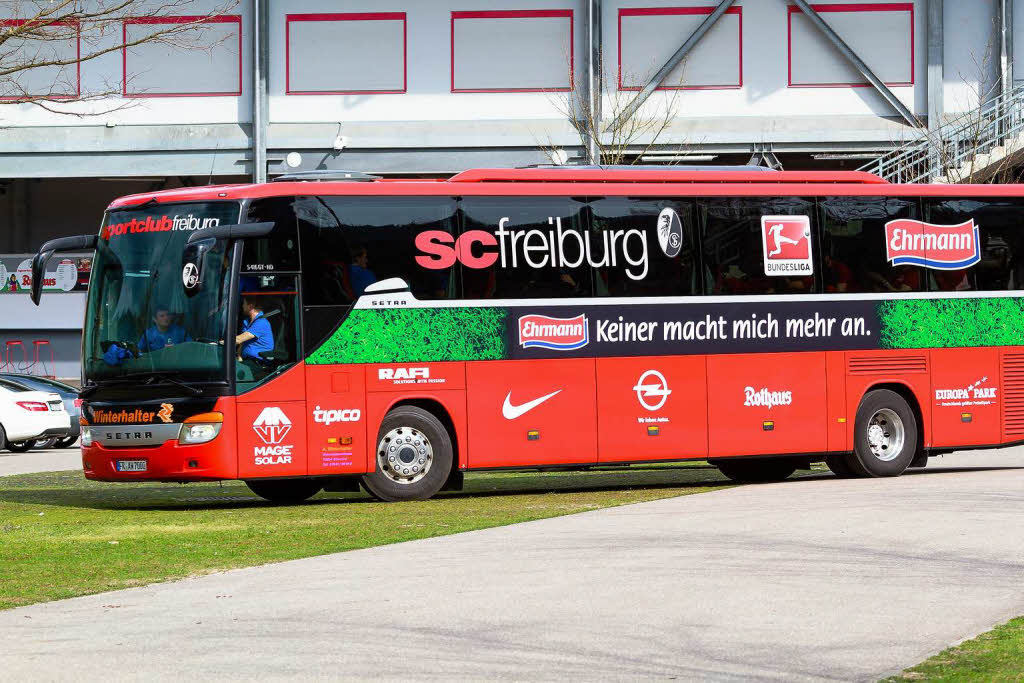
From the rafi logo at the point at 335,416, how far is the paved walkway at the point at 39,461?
805cm

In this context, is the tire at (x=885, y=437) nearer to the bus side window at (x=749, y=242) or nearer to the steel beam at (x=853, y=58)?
the bus side window at (x=749, y=242)

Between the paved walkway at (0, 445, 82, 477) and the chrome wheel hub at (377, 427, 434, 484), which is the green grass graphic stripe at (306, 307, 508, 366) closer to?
the chrome wheel hub at (377, 427, 434, 484)

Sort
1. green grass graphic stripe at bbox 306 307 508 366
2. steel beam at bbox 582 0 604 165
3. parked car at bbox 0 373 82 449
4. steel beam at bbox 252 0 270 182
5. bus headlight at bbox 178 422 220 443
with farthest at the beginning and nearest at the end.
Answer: steel beam at bbox 252 0 270 182, steel beam at bbox 582 0 604 165, parked car at bbox 0 373 82 449, green grass graphic stripe at bbox 306 307 508 366, bus headlight at bbox 178 422 220 443

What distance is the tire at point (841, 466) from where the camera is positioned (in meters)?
19.6

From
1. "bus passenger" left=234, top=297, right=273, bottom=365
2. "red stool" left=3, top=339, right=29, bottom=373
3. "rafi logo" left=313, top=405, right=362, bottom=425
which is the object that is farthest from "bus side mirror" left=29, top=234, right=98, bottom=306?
"red stool" left=3, top=339, right=29, bottom=373

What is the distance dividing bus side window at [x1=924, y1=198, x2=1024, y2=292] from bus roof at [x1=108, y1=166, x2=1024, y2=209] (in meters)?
0.12

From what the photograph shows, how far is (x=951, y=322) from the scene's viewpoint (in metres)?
19.5

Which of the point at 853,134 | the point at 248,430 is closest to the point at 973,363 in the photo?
the point at 248,430

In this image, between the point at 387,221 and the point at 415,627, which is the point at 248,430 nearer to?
the point at 387,221

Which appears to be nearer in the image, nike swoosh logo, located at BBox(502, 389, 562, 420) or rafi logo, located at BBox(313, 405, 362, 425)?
rafi logo, located at BBox(313, 405, 362, 425)

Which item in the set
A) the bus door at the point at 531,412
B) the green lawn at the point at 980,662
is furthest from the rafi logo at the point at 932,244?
the green lawn at the point at 980,662

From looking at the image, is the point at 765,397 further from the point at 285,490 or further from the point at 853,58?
the point at 853,58

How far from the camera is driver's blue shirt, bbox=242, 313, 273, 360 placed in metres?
16.4

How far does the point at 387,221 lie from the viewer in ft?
56.1
